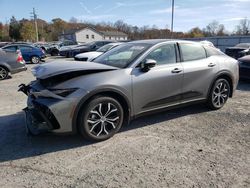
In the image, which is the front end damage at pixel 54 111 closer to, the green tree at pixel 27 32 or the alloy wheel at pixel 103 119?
the alloy wheel at pixel 103 119

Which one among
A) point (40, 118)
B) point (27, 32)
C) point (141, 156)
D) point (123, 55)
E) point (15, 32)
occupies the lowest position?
point (141, 156)

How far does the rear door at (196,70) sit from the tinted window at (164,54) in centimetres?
22

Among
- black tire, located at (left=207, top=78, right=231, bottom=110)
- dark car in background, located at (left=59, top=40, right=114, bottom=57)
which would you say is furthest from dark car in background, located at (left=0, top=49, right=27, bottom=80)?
dark car in background, located at (left=59, top=40, right=114, bottom=57)

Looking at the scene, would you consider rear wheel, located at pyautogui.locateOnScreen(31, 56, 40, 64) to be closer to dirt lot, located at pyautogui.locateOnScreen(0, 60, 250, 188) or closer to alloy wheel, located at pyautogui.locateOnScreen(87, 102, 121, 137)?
dirt lot, located at pyautogui.locateOnScreen(0, 60, 250, 188)

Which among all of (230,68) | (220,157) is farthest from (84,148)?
(230,68)

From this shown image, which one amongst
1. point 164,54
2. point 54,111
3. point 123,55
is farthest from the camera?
point 123,55

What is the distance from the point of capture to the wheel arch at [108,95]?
3652mm

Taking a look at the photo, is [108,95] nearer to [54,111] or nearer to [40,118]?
[54,111]

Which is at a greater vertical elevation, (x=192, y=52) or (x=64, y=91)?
(x=192, y=52)

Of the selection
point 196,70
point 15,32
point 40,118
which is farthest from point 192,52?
point 15,32

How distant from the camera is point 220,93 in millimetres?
5473

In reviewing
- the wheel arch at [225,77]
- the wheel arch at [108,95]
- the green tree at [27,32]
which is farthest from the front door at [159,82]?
the green tree at [27,32]

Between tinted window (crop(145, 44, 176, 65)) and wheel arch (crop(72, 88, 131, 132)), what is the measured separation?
911 mm

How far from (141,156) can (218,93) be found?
2.83 metres
